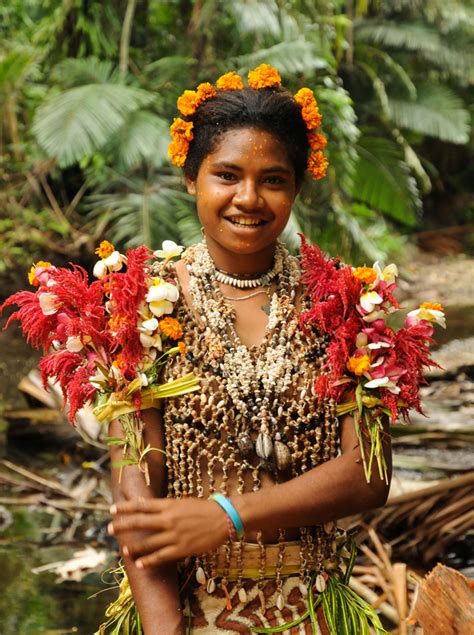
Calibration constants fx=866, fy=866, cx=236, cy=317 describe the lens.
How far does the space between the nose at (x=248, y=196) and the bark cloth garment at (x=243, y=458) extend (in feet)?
0.91

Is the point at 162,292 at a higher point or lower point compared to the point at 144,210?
higher

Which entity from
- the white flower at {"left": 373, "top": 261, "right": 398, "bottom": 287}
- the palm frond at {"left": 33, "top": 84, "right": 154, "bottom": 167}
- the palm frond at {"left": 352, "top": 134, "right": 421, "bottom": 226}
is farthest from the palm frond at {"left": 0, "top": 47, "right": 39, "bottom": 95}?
the white flower at {"left": 373, "top": 261, "right": 398, "bottom": 287}

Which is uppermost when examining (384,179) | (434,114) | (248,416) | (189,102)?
(189,102)

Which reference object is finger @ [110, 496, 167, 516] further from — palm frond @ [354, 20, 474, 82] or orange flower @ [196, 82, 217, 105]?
palm frond @ [354, 20, 474, 82]

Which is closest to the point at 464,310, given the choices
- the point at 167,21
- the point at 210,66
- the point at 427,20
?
the point at 210,66

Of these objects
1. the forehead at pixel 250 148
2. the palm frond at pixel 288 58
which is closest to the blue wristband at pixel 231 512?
the forehead at pixel 250 148

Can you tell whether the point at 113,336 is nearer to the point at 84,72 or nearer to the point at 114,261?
the point at 114,261

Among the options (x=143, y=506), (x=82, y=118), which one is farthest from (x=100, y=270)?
(x=82, y=118)

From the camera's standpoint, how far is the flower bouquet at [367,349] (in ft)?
6.16

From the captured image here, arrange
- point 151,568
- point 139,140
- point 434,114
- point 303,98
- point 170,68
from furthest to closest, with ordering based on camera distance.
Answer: point 434,114
point 170,68
point 139,140
point 303,98
point 151,568

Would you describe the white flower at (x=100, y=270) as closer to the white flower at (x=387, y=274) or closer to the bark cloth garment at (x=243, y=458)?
the bark cloth garment at (x=243, y=458)

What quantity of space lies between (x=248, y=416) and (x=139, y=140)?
168 inches

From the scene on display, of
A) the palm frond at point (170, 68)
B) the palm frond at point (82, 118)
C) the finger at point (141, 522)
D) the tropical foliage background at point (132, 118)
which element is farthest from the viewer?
the palm frond at point (170, 68)

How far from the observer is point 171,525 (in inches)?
65.5
